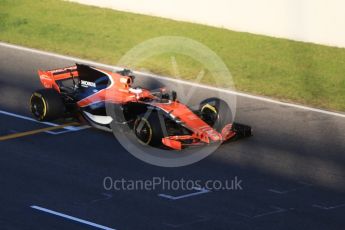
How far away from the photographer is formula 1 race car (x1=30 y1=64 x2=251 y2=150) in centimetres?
2038

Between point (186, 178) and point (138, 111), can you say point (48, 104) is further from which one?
point (186, 178)

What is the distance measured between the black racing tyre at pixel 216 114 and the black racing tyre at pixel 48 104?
10.7ft

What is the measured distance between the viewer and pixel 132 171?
19.4 meters

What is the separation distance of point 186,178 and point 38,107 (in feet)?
15.4

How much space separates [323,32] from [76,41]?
7879mm

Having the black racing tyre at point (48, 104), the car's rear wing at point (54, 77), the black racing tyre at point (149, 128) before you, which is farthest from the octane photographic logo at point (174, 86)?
the car's rear wing at point (54, 77)

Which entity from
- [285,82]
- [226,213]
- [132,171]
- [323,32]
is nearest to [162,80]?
[285,82]

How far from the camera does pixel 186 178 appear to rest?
19156 millimetres

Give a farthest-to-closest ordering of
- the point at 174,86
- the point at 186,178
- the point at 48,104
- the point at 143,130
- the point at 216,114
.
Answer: the point at 174,86 < the point at 48,104 < the point at 216,114 < the point at 143,130 < the point at 186,178

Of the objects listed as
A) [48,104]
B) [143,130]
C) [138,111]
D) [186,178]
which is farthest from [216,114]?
[48,104]

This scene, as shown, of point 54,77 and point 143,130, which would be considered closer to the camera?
point 143,130

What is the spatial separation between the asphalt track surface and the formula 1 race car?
460 mm

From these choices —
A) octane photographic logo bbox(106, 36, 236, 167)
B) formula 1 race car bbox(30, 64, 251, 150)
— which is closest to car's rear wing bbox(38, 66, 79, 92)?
formula 1 race car bbox(30, 64, 251, 150)

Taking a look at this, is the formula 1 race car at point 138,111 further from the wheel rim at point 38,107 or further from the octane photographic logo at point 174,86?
the octane photographic logo at point 174,86
